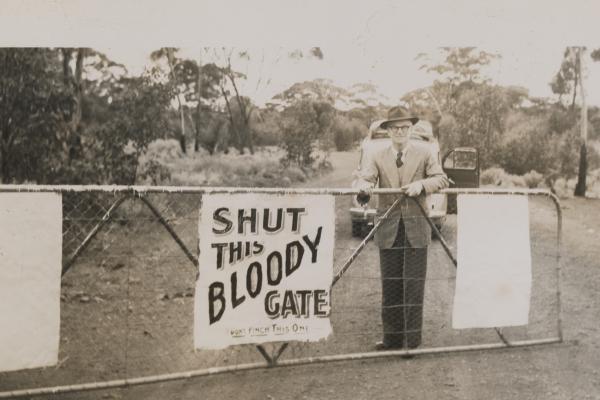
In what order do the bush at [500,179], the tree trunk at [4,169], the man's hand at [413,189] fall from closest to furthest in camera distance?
the man's hand at [413,189], the tree trunk at [4,169], the bush at [500,179]

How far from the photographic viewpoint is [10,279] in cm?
325

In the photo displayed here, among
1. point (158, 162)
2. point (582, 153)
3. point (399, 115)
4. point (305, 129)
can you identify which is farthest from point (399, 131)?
point (158, 162)

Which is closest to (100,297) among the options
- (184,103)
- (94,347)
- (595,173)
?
(94,347)

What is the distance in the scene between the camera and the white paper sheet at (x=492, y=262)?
4.07m

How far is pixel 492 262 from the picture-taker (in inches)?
163

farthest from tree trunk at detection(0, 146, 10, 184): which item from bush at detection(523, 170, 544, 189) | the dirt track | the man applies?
bush at detection(523, 170, 544, 189)

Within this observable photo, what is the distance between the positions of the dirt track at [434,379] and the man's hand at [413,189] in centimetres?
130

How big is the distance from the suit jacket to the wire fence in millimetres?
135

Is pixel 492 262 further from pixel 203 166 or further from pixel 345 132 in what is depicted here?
pixel 203 166

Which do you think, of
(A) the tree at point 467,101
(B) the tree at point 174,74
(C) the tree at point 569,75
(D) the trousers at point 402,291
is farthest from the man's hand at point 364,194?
(C) the tree at point 569,75

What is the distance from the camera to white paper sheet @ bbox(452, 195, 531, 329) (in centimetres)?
407

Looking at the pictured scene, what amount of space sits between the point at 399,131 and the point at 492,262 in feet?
4.10

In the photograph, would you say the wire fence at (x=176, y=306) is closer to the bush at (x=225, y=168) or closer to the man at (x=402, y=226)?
the man at (x=402, y=226)

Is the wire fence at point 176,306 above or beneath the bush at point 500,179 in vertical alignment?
beneath
